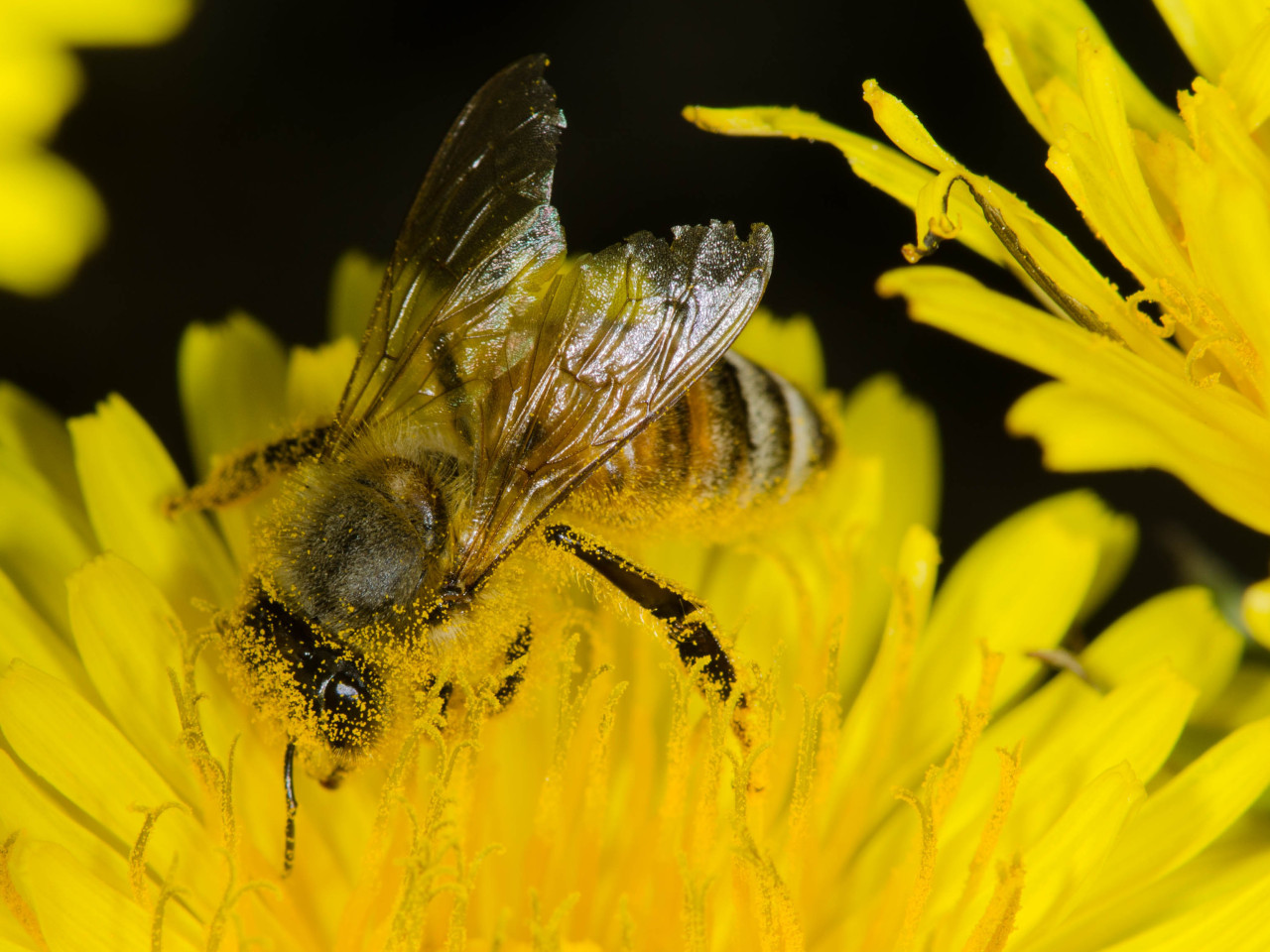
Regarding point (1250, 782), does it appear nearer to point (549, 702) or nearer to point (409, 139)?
point (549, 702)

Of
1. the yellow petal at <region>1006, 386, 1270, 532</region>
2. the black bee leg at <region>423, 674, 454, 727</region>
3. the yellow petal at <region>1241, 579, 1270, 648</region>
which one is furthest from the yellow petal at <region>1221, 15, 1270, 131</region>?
the black bee leg at <region>423, 674, 454, 727</region>

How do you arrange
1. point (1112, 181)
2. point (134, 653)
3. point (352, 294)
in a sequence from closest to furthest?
point (1112, 181) → point (134, 653) → point (352, 294)

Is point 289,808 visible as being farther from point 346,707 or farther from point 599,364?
point 599,364

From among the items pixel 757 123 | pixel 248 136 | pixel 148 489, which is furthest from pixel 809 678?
pixel 248 136

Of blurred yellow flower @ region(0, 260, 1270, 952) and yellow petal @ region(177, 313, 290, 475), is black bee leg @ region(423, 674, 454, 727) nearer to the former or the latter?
blurred yellow flower @ region(0, 260, 1270, 952)

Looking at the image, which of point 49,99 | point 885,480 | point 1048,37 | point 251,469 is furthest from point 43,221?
point 1048,37

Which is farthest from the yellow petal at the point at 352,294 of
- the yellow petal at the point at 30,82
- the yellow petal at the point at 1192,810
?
the yellow petal at the point at 1192,810

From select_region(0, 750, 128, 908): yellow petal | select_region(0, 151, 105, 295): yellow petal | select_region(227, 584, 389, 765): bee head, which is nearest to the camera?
select_region(227, 584, 389, 765): bee head
